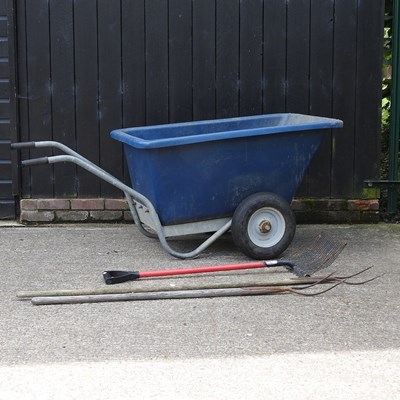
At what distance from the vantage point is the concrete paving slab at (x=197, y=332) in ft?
12.8

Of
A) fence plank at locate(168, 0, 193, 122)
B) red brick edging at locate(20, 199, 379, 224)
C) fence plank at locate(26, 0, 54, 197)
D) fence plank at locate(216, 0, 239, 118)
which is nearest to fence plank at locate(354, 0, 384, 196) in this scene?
red brick edging at locate(20, 199, 379, 224)

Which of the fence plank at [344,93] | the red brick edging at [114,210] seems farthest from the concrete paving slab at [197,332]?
the fence plank at [344,93]

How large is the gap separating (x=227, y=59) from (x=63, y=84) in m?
1.31

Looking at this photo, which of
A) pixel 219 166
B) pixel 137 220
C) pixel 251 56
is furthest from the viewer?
pixel 251 56

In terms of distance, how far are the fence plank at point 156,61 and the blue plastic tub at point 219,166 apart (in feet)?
3.39

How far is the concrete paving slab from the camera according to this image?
153 inches

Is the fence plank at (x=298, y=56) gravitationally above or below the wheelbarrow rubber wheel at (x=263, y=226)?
above

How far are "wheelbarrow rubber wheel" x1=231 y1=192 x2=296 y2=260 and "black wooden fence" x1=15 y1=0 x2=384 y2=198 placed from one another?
1.26 meters

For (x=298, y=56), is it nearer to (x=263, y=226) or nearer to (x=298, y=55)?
(x=298, y=55)

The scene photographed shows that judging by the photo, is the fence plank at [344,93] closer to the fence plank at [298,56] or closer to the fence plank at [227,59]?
the fence plank at [298,56]

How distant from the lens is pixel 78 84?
702cm

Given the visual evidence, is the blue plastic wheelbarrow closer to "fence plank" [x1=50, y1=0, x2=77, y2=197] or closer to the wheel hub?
the wheel hub

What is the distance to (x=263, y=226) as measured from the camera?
5.85 meters

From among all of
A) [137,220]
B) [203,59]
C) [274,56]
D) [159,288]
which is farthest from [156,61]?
[159,288]
